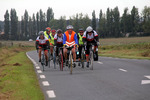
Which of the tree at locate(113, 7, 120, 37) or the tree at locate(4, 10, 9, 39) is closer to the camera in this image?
the tree at locate(113, 7, 120, 37)

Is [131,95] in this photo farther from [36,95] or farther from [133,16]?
[133,16]

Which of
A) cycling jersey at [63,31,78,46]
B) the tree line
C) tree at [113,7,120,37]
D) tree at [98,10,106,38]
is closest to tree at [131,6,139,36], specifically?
the tree line

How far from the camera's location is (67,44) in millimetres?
13195

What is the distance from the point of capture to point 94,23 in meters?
146

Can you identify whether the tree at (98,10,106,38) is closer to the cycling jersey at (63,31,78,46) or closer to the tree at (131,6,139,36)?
the tree at (131,6,139,36)

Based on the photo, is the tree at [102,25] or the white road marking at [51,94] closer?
the white road marking at [51,94]

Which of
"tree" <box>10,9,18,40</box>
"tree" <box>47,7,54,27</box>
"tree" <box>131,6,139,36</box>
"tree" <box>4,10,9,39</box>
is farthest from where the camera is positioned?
"tree" <box>47,7,54,27</box>

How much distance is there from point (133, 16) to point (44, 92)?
121m

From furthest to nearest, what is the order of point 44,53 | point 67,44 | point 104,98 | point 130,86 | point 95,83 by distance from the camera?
point 44,53 → point 67,44 → point 95,83 → point 130,86 → point 104,98

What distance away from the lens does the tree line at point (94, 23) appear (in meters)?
125

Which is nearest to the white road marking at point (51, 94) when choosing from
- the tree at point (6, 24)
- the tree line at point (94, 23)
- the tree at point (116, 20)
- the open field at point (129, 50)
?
the open field at point (129, 50)

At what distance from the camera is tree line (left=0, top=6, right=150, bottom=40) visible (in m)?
125

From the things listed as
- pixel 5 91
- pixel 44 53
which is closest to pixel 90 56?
pixel 44 53

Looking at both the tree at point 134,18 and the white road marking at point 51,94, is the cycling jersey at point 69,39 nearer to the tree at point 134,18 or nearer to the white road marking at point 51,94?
the white road marking at point 51,94
